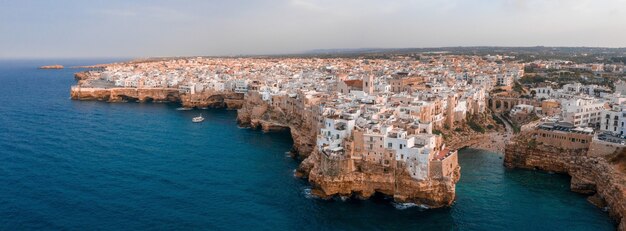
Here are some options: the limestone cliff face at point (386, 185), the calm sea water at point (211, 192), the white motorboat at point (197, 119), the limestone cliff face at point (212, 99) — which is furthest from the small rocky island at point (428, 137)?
the limestone cliff face at point (212, 99)

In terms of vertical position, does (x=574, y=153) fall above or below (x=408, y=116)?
below

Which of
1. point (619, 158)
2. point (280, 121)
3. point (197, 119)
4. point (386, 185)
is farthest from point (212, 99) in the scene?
point (619, 158)

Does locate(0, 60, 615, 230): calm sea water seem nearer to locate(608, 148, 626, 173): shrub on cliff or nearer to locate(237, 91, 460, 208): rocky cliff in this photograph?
locate(237, 91, 460, 208): rocky cliff

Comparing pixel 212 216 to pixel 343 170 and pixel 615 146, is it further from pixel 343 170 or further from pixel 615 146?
pixel 615 146

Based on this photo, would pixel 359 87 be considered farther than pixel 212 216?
Yes

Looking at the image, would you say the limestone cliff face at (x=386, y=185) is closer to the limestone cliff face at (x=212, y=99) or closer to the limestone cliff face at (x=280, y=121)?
the limestone cliff face at (x=280, y=121)

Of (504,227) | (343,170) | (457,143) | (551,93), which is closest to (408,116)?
(457,143)

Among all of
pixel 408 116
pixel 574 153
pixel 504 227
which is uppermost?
pixel 408 116

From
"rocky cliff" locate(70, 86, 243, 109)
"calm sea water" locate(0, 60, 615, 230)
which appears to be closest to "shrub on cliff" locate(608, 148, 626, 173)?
"calm sea water" locate(0, 60, 615, 230)
